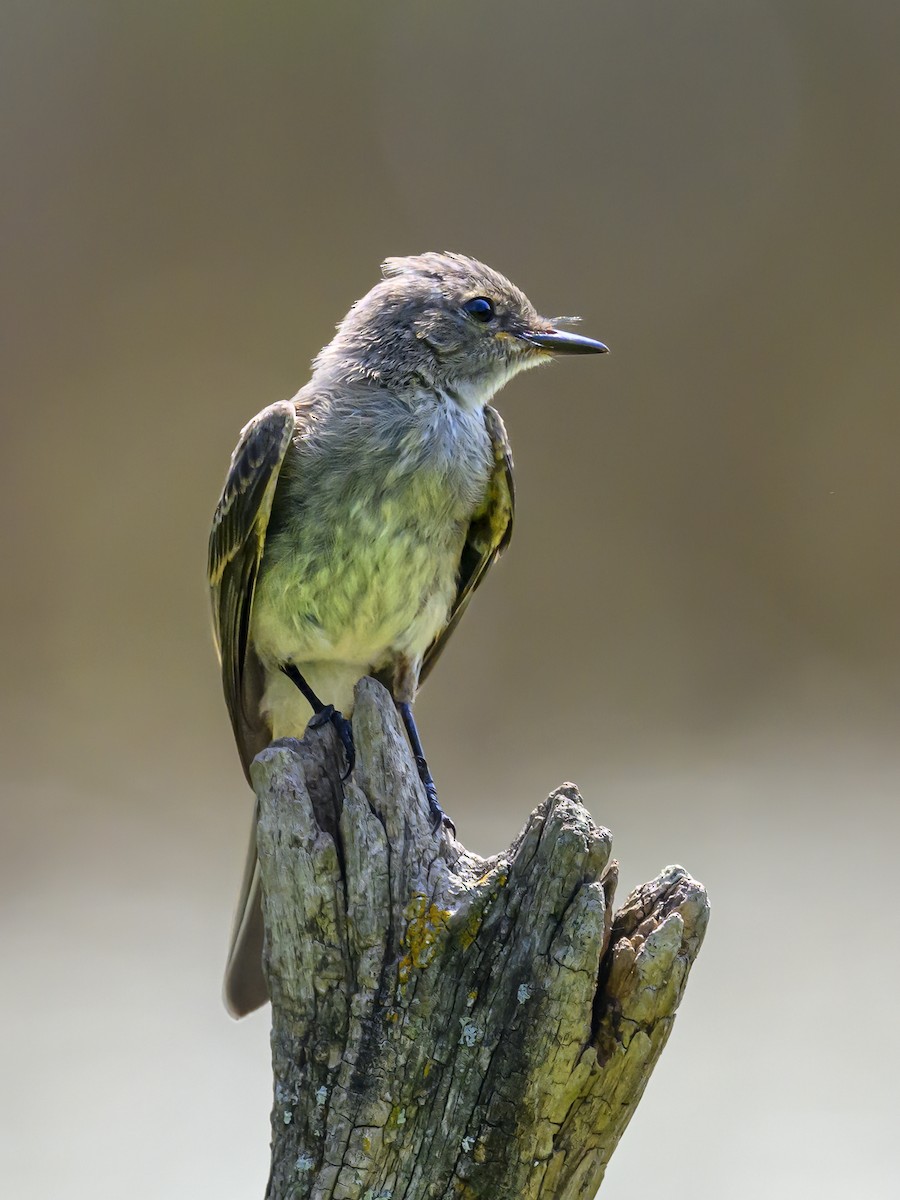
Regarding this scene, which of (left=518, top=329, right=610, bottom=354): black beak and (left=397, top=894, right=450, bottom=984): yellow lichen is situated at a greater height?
(left=518, top=329, right=610, bottom=354): black beak

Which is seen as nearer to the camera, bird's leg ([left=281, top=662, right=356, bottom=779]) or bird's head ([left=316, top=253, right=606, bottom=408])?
bird's leg ([left=281, top=662, right=356, bottom=779])

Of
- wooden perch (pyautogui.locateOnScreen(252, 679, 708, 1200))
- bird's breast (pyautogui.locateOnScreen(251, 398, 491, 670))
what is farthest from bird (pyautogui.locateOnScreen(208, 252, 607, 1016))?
wooden perch (pyautogui.locateOnScreen(252, 679, 708, 1200))

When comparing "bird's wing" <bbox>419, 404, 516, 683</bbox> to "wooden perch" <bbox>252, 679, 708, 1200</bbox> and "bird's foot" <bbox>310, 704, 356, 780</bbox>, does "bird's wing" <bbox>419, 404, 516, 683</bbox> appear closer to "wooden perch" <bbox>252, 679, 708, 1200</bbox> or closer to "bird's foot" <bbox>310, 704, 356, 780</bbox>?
"bird's foot" <bbox>310, 704, 356, 780</bbox>

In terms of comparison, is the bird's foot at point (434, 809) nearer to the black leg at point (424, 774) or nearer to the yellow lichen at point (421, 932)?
the black leg at point (424, 774)

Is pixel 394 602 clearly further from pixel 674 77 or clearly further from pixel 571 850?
pixel 674 77

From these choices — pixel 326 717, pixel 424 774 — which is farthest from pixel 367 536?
pixel 424 774

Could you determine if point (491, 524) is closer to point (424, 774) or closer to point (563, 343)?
point (563, 343)
